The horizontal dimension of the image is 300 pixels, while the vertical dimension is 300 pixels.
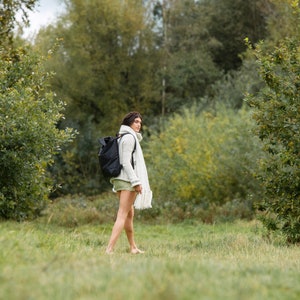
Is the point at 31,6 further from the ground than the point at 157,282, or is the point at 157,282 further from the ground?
the point at 31,6

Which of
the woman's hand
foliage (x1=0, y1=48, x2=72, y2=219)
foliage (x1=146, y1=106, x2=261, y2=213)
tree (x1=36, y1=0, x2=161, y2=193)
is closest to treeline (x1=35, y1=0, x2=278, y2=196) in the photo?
tree (x1=36, y1=0, x2=161, y2=193)

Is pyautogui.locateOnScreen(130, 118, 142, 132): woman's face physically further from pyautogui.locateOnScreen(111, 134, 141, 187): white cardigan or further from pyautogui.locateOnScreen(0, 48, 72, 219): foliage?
pyautogui.locateOnScreen(0, 48, 72, 219): foliage

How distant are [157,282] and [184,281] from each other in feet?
0.78

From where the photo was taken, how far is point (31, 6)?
16.2 meters

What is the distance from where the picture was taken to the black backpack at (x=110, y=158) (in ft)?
30.6

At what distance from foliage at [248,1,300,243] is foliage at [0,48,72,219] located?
12.6 feet

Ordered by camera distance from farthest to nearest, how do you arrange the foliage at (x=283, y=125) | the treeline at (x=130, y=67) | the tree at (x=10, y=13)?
the treeline at (x=130, y=67) → the tree at (x=10, y=13) → the foliage at (x=283, y=125)

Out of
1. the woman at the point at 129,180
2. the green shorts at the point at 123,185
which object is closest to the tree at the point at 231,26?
the woman at the point at 129,180

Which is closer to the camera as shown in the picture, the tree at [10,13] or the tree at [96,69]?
the tree at [10,13]

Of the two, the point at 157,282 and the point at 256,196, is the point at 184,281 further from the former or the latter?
the point at 256,196

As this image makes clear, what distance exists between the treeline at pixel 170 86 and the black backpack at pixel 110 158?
11938 mm

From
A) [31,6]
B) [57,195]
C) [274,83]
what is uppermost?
[31,6]

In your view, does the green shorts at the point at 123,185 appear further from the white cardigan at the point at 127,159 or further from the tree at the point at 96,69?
the tree at the point at 96,69

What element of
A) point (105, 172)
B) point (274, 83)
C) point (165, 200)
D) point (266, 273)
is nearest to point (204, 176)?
point (165, 200)
